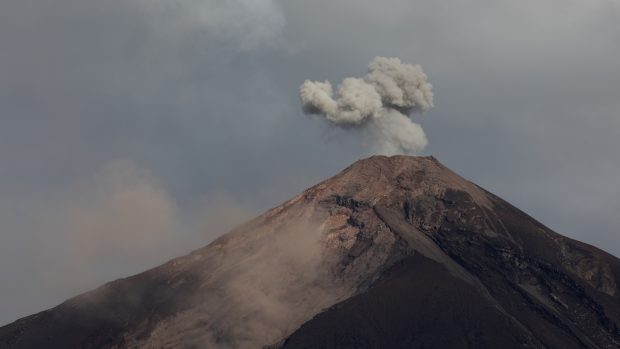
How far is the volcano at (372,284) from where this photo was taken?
149750mm

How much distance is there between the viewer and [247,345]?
5969 inches

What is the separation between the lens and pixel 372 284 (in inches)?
6284

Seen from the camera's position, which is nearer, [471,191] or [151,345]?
[151,345]

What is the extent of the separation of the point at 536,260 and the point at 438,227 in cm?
1353

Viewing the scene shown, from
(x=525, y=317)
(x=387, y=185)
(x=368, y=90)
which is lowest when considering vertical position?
(x=525, y=317)

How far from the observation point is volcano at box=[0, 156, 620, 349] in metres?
150

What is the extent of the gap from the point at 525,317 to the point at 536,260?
1417 centimetres

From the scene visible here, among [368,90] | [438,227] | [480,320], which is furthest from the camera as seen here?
[368,90]

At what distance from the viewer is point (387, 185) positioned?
586 ft

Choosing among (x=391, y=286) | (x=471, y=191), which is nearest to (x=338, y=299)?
(x=391, y=286)

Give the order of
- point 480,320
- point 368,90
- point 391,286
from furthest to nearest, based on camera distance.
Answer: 1. point 368,90
2. point 391,286
3. point 480,320

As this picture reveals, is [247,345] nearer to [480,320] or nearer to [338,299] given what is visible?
[338,299]

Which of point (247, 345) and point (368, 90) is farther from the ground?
point (368, 90)

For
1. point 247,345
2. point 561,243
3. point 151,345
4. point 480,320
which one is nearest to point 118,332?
point 151,345
